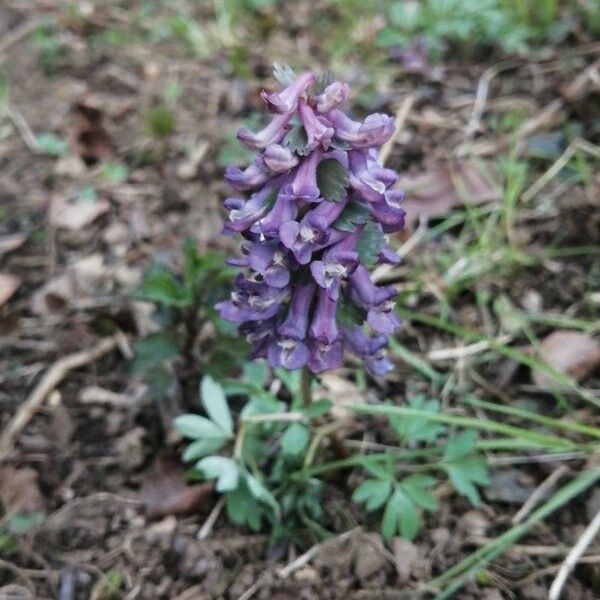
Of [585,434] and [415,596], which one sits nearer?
[415,596]

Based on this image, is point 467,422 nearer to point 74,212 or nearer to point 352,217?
point 352,217

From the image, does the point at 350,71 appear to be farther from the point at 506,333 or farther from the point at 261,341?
the point at 261,341

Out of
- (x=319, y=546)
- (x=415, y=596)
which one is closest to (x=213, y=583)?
(x=319, y=546)

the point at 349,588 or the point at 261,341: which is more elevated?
the point at 261,341

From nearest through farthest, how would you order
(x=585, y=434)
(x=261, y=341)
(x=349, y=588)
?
(x=261, y=341) → (x=349, y=588) → (x=585, y=434)

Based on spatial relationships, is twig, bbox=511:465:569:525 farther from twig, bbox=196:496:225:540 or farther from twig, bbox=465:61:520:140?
twig, bbox=465:61:520:140

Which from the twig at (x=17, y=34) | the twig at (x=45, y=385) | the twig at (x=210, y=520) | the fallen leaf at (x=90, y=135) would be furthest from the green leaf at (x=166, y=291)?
the twig at (x=17, y=34)

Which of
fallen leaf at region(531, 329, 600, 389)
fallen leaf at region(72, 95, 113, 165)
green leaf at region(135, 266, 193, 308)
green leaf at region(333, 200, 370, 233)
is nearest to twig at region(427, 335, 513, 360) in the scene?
fallen leaf at region(531, 329, 600, 389)
